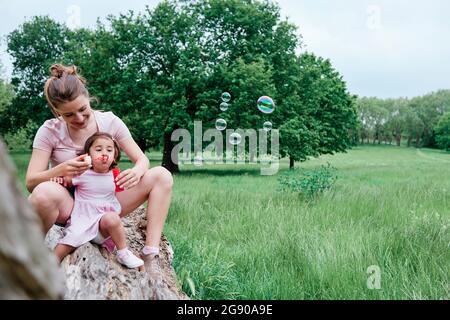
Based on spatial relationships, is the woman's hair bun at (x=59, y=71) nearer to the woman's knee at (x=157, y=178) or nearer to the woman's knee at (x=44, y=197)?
the woman's knee at (x=44, y=197)

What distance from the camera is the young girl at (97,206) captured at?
254cm

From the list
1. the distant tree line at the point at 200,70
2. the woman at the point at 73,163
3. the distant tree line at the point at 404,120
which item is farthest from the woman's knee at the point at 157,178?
the distant tree line at the point at 404,120

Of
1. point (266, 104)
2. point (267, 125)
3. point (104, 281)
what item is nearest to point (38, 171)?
point (104, 281)

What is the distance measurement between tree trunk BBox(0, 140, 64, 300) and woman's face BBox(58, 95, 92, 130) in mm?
1994

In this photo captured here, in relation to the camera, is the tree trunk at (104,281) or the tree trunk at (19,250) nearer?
the tree trunk at (19,250)

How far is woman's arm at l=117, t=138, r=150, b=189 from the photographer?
2.76m

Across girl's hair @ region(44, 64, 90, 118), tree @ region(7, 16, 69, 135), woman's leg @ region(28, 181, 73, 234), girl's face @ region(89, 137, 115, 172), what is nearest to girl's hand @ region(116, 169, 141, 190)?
girl's face @ region(89, 137, 115, 172)

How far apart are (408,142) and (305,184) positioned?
70395 mm

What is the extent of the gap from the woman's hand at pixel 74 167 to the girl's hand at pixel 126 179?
0.76ft

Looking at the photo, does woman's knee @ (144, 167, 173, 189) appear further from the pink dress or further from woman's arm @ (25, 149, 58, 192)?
woman's arm @ (25, 149, 58, 192)

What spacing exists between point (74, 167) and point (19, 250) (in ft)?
6.30

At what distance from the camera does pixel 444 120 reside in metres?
58.7
